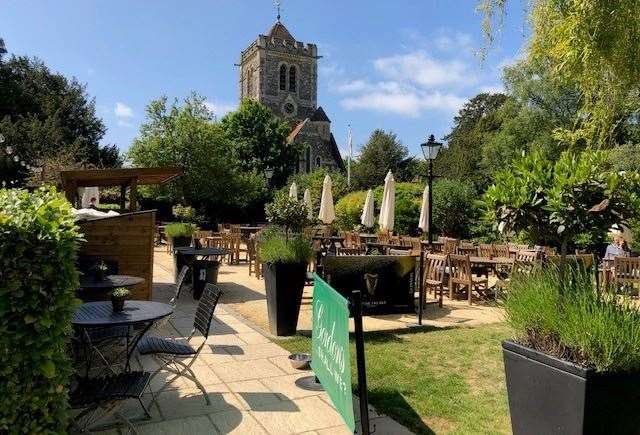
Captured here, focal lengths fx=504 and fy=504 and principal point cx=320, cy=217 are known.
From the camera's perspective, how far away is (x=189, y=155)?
27734 millimetres

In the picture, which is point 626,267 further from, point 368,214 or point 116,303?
point 116,303

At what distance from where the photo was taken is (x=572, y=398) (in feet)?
8.25

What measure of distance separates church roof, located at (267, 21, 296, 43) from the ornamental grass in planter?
210ft

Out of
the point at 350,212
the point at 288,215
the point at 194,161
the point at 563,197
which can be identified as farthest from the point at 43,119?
the point at 563,197

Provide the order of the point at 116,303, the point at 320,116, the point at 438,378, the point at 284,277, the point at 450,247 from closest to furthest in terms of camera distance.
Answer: the point at 116,303
the point at 438,378
the point at 284,277
the point at 450,247
the point at 320,116

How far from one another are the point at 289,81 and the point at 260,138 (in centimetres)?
2048

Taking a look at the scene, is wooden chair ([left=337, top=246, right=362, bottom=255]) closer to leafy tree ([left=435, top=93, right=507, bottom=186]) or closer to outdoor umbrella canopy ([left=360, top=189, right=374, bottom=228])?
outdoor umbrella canopy ([left=360, top=189, right=374, bottom=228])

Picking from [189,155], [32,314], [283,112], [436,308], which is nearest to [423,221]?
[436,308]

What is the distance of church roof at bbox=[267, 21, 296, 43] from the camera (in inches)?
2507

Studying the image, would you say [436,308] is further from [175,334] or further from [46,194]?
[46,194]

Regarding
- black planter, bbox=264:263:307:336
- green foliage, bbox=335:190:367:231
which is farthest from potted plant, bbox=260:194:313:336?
green foliage, bbox=335:190:367:231

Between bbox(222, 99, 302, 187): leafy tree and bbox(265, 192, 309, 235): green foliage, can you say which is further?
bbox(222, 99, 302, 187): leafy tree

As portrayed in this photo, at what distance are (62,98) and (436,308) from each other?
37081 millimetres

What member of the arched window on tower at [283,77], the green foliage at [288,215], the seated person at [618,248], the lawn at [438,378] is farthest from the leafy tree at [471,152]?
the lawn at [438,378]
